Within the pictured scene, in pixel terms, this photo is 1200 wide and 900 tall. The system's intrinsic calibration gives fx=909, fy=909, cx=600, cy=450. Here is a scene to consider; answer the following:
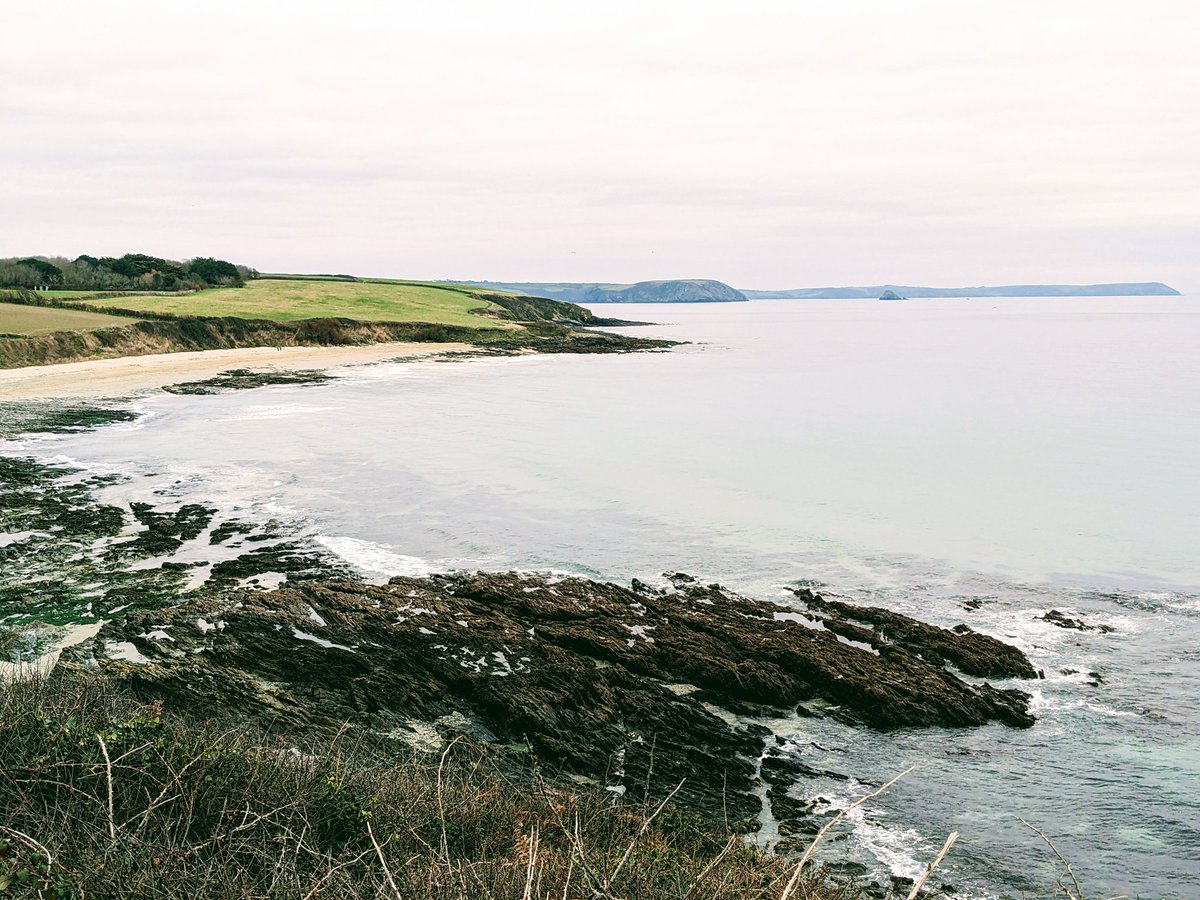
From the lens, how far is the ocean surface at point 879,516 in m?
9.69

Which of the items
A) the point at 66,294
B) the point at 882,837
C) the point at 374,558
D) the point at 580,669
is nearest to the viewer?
the point at 882,837

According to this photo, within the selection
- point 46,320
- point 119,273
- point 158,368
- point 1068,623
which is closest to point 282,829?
point 1068,623

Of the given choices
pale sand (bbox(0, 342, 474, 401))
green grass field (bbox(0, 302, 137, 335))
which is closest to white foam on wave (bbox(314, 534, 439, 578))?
pale sand (bbox(0, 342, 474, 401))

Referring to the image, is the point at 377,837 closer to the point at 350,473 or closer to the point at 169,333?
the point at 350,473

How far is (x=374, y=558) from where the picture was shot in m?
18.1

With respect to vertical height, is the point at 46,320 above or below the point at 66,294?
below

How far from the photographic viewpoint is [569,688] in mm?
11969

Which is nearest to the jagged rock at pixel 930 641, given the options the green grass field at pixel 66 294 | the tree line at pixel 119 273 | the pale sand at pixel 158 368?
the pale sand at pixel 158 368

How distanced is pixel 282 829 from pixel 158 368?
53120 mm

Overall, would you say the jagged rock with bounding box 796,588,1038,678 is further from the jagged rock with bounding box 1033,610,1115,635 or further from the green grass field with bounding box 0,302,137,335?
the green grass field with bounding box 0,302,137,335

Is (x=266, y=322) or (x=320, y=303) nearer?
(x=266, y=322)

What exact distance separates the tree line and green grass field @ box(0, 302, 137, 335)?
66.5 ft

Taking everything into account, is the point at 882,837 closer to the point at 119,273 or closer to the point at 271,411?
the point at 271,411

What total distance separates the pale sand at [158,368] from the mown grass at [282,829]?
127 feet
